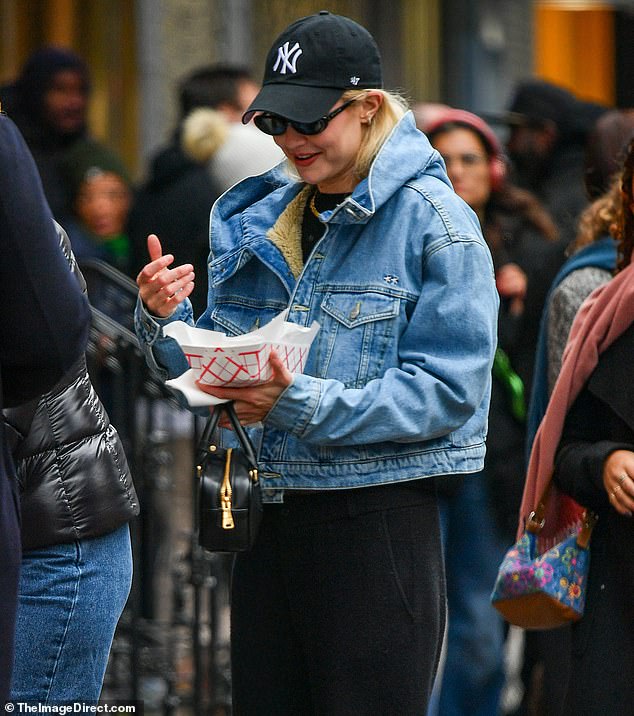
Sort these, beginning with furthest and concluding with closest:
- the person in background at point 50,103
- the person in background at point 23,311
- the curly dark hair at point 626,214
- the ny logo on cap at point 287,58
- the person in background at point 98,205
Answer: the person in background at point 50,103 < the person in background at point 98,205 < the curly dark hair at point 626,214 < the ny logo on cap at point 287,58 < the person in background at point 23,311

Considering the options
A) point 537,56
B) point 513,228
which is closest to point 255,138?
point 513,228

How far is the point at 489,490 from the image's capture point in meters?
5.38

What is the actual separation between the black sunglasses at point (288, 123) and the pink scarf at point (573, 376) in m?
0.86

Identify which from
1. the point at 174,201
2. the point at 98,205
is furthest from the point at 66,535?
the point at 98,205

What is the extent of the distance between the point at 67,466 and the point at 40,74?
476cm

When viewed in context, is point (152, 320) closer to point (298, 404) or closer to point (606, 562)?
point (298, 404)

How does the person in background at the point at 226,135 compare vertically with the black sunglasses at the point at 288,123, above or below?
Answer: below

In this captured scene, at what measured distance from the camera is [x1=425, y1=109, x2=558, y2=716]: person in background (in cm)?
538

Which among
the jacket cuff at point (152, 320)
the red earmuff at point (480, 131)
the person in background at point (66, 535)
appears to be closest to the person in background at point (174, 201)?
the red earmuff at point (480, 131)

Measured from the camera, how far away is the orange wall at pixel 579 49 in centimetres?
1521

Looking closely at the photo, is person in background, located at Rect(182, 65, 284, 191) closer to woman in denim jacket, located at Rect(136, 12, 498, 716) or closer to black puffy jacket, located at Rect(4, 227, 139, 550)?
woman in denim jacket, located at Rect(136, 12, 498, 716)

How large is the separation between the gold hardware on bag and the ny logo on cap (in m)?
0.88

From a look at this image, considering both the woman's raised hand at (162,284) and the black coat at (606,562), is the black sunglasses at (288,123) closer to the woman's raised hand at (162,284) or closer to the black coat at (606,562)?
the woman's raised hand at (162,284)

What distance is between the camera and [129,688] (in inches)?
207
